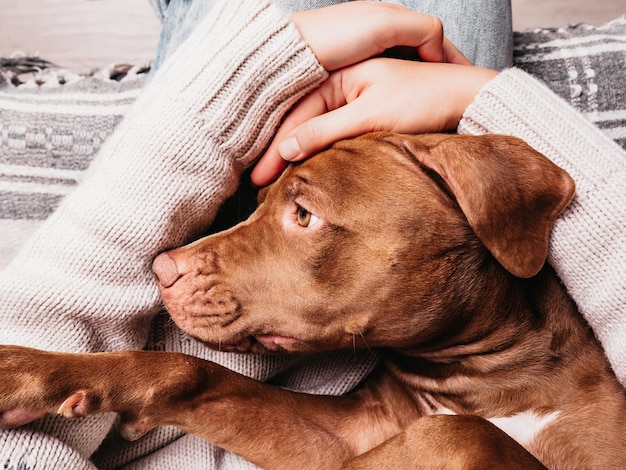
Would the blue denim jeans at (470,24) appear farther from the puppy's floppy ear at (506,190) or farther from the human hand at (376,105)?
the puppy's floppy ear at (506,190)

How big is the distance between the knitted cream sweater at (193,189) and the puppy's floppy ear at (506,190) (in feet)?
0.36

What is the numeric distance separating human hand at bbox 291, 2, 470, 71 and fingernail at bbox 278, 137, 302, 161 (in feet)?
0.93

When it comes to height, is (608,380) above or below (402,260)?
below

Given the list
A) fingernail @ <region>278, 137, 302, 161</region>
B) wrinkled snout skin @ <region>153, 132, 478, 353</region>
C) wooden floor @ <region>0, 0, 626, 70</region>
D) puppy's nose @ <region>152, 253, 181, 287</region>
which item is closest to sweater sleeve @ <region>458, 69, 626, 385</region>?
wrinkled snout skin @ <region>153, 132, 478, 353</region>

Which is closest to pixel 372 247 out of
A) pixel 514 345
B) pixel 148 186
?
pixel 514 345

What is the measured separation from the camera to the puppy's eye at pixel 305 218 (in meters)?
1.86

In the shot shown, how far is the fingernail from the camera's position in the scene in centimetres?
198

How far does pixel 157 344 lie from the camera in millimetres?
2201

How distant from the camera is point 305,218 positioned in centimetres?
188

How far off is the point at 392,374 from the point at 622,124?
4.73 feet

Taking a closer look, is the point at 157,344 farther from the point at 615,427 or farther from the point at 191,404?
the point at 615,427

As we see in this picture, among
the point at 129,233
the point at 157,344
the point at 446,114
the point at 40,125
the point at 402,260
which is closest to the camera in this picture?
the point at 402,260

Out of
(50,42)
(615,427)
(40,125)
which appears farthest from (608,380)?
(50,42)

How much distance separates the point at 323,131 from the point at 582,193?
0.79m
